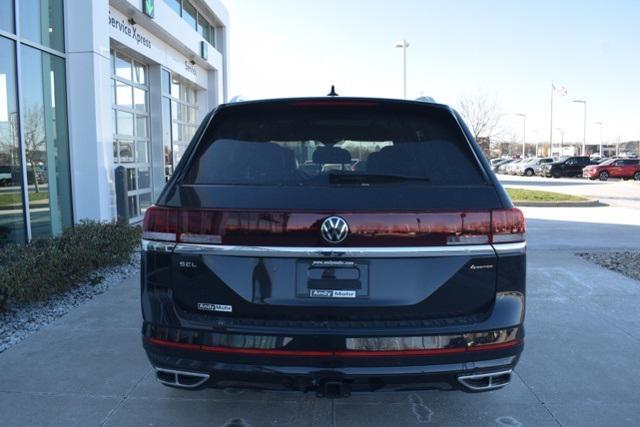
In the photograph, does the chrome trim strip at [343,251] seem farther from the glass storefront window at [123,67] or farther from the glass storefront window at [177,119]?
the glass storefront window at [177,119]

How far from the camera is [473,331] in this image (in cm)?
253

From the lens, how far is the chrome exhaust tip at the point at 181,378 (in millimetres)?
2605

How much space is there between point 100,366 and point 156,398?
0.76 m

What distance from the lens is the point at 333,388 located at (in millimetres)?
2525

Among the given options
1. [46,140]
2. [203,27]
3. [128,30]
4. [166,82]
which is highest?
[203,27]

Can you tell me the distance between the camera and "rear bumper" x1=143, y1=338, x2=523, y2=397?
2506mm

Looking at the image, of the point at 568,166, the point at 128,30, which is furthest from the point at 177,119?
the point at 568,166

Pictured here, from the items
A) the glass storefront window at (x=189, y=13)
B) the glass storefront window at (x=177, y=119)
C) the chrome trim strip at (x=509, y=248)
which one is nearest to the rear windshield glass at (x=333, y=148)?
the chrome trim strip at (x=509, y=248)

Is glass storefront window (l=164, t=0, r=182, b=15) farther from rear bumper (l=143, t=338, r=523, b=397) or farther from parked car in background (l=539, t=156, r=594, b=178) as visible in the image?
parked car in background (l=539, t=156, r=594, b=178)

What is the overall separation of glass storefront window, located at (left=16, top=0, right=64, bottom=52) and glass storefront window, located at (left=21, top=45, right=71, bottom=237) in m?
0.21

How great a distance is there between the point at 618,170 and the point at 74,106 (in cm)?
3722

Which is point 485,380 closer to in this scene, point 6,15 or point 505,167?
point 6,15

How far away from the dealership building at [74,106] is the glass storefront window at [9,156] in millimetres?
14

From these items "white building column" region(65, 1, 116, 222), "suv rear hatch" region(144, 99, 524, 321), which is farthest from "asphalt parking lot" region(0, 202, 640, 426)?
"white building column" region(65, 1, 116, 222)
